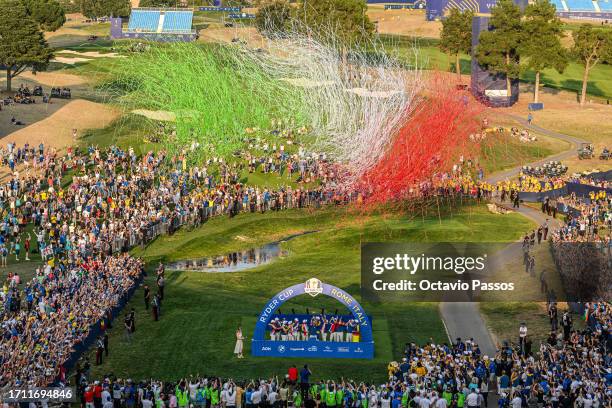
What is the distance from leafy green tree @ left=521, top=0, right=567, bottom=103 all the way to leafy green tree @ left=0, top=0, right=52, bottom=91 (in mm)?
45780

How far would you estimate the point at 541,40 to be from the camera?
11294 centimetres

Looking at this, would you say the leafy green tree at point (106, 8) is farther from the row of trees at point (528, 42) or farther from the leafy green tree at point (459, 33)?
the row of trees at point (528, 42)

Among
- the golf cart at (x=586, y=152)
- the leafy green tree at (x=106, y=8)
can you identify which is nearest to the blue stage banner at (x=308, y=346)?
the golf cart at (x=586, y=152)

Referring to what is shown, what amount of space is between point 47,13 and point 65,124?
59739 millimetres

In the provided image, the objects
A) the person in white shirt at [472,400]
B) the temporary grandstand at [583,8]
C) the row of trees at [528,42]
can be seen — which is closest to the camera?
the person in white shirt at [472,400]

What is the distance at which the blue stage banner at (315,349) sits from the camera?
163 ft

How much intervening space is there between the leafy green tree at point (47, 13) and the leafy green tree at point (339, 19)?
40.1 meters

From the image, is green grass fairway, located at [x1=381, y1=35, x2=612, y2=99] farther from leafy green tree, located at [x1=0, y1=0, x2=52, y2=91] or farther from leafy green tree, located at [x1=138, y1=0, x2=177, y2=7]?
leafy green tree, located at [x1=138, y1=0, x2=177, y2=7]

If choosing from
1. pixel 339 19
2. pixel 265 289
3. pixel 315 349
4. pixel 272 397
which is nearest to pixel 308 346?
pixel 315 349

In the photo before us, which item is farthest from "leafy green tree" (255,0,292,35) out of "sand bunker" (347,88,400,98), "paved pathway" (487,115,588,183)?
"paved pathway" (487,115,588,183)

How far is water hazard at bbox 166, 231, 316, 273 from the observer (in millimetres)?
66938

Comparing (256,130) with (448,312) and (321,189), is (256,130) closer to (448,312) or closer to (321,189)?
(321,189)

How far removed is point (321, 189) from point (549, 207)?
589 inches

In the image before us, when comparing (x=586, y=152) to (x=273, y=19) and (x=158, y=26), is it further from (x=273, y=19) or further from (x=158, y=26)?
(x=158, y=26)
